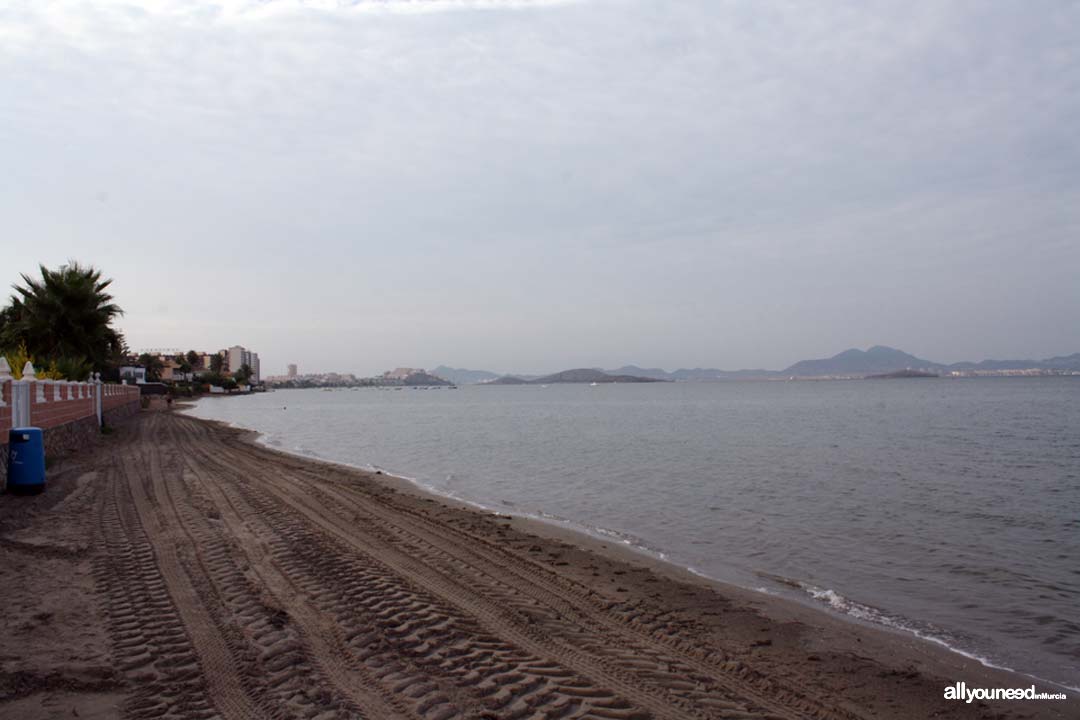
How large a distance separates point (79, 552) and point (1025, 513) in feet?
51.2

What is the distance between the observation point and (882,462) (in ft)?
73.3

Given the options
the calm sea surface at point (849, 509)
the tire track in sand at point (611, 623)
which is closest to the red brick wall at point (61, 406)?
the calm sea surface at point (849, 509)

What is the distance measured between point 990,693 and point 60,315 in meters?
40.3

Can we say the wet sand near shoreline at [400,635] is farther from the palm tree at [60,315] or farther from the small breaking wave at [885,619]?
the palm tree at [60,315]

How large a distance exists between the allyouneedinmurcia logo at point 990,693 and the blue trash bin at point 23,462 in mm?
13192

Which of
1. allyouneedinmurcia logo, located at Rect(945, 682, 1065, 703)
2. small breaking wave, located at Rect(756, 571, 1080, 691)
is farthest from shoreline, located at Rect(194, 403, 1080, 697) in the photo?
allyouneedinmurcia logo, located at Rect(945, 682, 1065, 703)

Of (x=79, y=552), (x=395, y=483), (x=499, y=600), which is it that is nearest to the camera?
(x=499, y=600)

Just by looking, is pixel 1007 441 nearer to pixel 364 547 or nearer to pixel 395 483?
pixel 395 483

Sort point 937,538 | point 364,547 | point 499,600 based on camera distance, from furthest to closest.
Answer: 1. point 937,538
2. point 364,547
3. point 499,600

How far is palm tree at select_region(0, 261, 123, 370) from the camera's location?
1374 inches

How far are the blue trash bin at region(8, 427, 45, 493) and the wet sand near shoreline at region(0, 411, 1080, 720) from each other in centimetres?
162

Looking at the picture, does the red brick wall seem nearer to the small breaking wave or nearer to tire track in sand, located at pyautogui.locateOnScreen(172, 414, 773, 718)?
tire track in sand, located at pyautogui.locateOnScreen(172, 414, 773, 718)

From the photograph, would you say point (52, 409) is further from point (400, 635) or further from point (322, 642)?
point (400, 635)

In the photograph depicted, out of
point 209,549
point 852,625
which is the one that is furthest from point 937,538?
point 209,549
